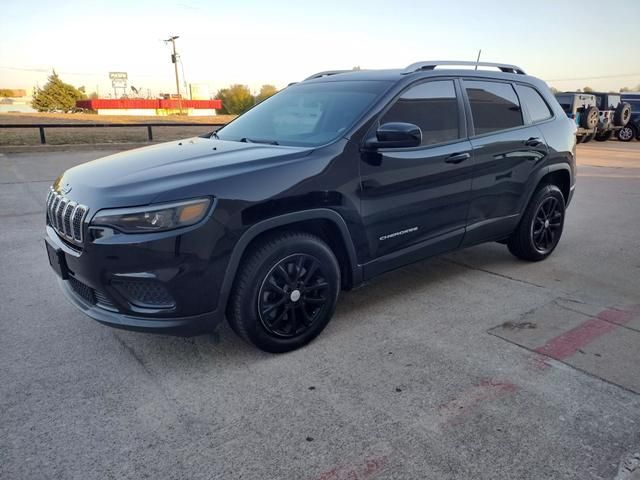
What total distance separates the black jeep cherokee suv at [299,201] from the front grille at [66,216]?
0.04 ft

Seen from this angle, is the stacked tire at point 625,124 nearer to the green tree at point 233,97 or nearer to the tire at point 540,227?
the tire at point 540,227

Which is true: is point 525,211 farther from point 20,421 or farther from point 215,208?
point 20,421

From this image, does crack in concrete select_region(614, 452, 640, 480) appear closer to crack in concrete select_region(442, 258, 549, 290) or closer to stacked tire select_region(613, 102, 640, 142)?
crack in concrete select_region(442, 258, 549, 290)

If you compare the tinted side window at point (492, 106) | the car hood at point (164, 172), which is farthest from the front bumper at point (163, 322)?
the tinted side window at point (492, 106)

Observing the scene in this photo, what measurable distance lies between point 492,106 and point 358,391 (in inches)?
109

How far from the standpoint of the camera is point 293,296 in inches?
121

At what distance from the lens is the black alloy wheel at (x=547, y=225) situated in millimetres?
4793

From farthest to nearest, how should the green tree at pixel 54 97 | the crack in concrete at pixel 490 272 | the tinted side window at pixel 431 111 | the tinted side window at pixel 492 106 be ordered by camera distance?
the green tree at pixel 54 97 < the crack in concrete at pixel 490 272 < the tinted side window at pixel 492 106 < the tinted side window at pixel 431 111

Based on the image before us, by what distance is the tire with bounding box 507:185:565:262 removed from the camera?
4.68 meters

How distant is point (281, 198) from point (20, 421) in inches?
69.5

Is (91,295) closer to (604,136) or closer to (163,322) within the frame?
(163,322)

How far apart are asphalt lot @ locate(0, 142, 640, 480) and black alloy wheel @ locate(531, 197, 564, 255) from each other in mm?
578

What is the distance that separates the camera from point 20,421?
2.52m

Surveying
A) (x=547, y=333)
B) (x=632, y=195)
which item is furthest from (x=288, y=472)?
(x=632, y=195)
